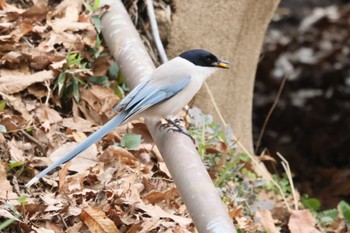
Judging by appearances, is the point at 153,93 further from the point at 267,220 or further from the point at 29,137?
the point at 267,220

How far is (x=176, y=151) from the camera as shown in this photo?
3588 mm

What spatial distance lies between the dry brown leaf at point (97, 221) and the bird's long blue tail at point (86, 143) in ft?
0.92

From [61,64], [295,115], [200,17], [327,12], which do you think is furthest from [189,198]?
[327,12]

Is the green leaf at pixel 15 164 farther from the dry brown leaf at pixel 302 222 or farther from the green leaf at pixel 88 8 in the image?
the dry brown leaf at pixel 302 222

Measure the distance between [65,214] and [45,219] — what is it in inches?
4.3

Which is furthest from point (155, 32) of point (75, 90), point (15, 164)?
point (15, 164)

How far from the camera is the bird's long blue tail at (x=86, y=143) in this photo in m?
3.47

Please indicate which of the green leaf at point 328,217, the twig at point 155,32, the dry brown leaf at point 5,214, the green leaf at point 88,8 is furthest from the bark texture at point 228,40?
the dry brown leaf at point 5,214

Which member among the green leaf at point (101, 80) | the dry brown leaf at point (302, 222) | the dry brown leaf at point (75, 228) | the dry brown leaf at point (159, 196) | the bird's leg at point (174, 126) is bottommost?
the dry brown leaf at point (302, 222)

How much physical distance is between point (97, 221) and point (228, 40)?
2.19 meters

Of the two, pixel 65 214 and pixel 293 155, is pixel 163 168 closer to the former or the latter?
pixel 65 214

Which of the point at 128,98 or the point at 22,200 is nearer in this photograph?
the point at 22,200

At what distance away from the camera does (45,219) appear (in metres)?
3.60

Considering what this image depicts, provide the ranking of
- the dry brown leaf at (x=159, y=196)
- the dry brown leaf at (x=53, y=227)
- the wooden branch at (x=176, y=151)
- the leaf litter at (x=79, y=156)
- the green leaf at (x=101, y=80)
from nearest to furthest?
the wooden branch at (x=176, y=151) → the dry brown leaf at (x=53, y=227) → the leaf litter at (x=79, y=156) → the dry brown leaf at (x=159, y=196) → the green leaf at (x=101, y=80)
